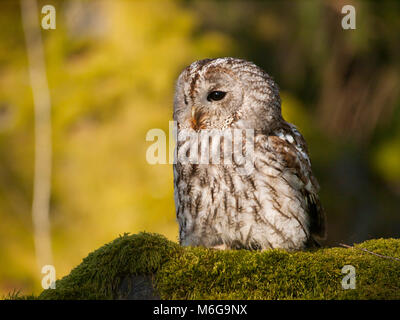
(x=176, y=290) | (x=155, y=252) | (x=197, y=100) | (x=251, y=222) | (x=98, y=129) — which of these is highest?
(x=98, y=129)

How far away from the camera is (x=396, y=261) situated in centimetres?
225

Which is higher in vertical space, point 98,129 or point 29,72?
point 29,72

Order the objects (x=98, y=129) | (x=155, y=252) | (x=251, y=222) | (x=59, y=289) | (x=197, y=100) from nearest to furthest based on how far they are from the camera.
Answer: (x=59, y=289) < (x=155, y=252) < (x=251, y=222) < (x=197, y=100) < (x=98, y=129)

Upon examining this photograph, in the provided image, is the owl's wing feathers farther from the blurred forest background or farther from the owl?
the blurred forest background

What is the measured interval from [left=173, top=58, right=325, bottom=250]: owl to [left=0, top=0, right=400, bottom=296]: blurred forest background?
2.03 m

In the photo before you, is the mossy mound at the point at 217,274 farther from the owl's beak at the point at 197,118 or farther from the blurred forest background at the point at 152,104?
the blurred forest background at the point at 152,104

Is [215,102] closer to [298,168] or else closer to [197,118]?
[197,118]

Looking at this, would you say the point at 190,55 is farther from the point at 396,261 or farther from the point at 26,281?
the point at 396,261

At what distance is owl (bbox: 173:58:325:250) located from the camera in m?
2.64

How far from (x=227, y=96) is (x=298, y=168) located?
65 centimetres

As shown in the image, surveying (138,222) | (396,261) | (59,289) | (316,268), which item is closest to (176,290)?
(59,289)

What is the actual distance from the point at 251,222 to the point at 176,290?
2.47 feet

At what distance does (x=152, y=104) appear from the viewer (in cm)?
577

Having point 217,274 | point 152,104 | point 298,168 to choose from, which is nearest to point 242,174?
point 298,168
